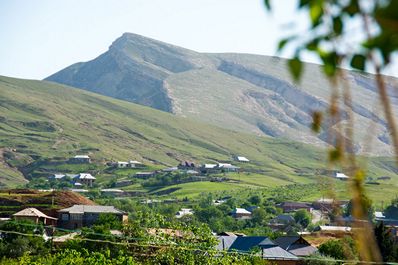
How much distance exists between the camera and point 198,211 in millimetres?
129250

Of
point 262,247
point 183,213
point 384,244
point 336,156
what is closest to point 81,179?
point 183,213

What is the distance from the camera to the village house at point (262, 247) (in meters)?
61.8

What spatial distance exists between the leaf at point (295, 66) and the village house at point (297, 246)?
66655 mm

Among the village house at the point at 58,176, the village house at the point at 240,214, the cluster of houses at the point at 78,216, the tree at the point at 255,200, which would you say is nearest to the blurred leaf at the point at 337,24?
the cluster of houses at the point at 78,216

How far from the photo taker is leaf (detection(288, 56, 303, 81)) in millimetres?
2604

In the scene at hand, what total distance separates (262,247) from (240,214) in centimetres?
7223

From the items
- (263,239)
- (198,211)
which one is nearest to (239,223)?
(198,211)

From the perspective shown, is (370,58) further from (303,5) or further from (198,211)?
(198,211)

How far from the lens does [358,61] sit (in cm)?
270

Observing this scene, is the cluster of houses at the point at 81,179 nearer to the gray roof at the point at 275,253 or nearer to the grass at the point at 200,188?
the grass at the point at 200,188

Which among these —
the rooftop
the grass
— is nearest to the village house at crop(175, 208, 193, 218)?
the rooftop

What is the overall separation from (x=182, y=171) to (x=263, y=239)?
126 metres

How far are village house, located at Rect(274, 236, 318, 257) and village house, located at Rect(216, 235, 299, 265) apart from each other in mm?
2755

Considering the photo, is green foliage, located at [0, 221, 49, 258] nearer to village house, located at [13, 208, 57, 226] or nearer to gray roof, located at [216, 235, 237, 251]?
gray roof, located at [216, 235, 237, 251]
